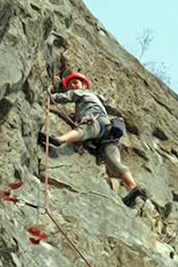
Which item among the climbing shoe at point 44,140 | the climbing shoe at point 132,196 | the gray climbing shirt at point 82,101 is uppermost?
the gray climbing shirt at point 82,101

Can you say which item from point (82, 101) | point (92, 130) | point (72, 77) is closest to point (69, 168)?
point (92, 130)

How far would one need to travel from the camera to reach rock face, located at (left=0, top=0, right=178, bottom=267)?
915cm

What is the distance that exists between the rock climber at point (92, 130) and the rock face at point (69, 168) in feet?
0.48

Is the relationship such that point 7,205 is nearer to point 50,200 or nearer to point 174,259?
point 50,200

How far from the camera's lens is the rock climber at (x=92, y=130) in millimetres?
11523

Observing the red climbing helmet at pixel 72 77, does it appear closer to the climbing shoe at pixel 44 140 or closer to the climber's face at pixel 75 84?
the climber's face at pixel 75 84

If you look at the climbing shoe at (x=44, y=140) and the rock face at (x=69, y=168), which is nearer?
the rock face at (x=69, y=168)

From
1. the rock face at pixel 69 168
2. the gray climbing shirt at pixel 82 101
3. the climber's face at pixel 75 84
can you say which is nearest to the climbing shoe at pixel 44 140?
the rock face at pixel 69 168

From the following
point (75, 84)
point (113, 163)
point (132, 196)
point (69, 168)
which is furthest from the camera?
point (75, 84)

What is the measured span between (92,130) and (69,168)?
0.95 metres

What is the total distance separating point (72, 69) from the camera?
45.3ft

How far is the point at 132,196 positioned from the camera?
11.5 m

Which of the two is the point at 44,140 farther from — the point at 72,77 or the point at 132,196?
the point at 72,77

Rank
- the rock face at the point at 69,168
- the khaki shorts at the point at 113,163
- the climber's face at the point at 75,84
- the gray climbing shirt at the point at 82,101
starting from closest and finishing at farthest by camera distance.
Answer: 1. the rock face at the point at 69,168
2. the khaki shorts at the point at 113,163
3. the gray climbing shirt at the point at 82,101
4. the climber's face at the point at 75,84
